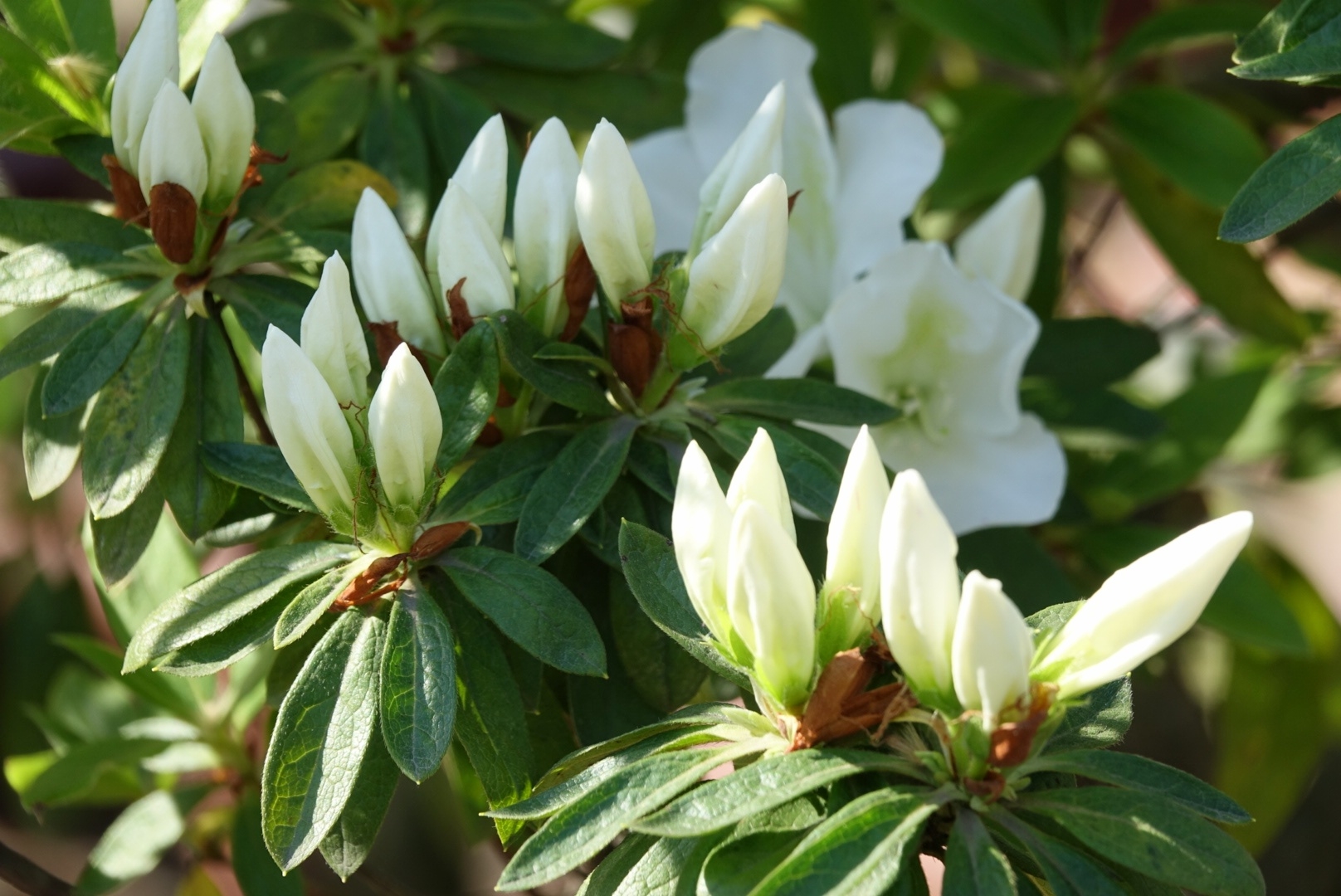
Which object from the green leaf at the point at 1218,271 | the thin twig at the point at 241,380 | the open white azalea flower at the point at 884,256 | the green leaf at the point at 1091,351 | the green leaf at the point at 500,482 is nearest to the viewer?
the green leaf at the point at 500,482

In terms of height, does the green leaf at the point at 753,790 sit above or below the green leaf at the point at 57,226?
below

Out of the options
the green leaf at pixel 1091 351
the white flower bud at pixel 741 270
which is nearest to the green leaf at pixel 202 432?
the white flower bud at pixel 741 270

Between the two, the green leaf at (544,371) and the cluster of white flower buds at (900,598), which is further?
the green leaf at (544,371)

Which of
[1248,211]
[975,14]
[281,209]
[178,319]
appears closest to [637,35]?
[975,14]

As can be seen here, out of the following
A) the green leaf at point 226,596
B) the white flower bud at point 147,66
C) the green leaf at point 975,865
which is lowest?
the green leaf at point 975,865

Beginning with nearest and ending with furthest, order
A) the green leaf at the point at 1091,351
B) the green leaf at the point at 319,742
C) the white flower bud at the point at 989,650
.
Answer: the white flower bud at the point at 989,650, the green leaf at the point at 319,742, the green leaf at the point at 1091,351

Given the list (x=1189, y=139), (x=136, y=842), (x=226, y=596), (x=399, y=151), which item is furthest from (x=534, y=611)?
(x=1189, y=139)

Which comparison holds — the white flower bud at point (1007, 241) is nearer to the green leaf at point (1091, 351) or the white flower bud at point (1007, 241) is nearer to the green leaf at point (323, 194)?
the green leaf at point (1091, 351)
